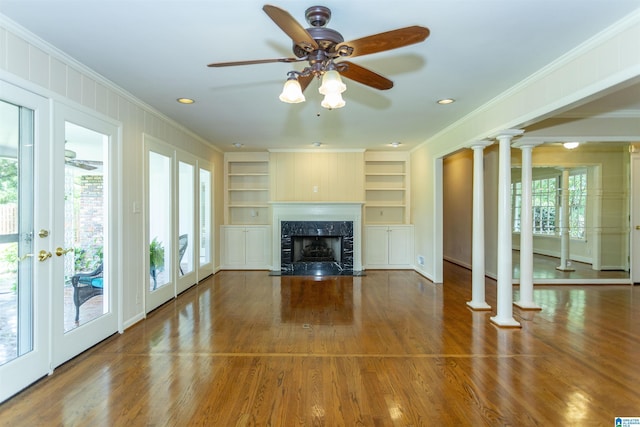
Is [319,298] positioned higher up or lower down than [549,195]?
lower down

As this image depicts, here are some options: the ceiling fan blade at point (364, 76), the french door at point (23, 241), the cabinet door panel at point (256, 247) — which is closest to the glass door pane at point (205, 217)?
the cabinet door panel at point (256, 247)

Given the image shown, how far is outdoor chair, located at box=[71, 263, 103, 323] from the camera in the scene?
2877mm

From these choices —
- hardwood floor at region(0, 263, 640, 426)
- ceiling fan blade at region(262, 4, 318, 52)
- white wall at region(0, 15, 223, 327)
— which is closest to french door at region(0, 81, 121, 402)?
white wall at region(0, 15, 223, 327)

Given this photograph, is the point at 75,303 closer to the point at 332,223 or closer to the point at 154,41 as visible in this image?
the point at 154,41

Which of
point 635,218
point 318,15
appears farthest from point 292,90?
point 635,218

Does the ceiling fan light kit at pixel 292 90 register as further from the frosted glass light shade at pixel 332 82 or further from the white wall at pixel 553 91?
the white wall at pixel 553 91

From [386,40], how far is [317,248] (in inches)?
210

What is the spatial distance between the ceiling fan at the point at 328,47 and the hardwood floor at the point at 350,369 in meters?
1.96

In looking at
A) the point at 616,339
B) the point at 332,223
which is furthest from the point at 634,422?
the point at 332,223

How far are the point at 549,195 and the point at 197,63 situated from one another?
20.0ft

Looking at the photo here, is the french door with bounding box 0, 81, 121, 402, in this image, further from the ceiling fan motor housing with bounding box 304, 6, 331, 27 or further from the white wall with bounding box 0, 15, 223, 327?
the ceiling fan motor housing with bounding box 304, 6, 331, 27

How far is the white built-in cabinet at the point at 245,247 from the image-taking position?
682 cm

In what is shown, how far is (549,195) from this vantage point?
19.4ft

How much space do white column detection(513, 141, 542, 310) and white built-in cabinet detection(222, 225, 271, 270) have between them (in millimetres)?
4503
